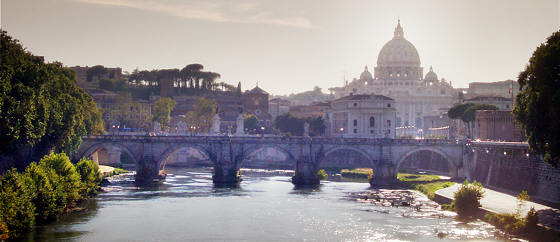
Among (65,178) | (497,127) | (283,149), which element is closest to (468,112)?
(497,127)

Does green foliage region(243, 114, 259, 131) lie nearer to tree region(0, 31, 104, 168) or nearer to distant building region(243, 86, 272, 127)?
distant building region(243, 86, 272, 127)

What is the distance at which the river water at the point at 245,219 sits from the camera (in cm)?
5572

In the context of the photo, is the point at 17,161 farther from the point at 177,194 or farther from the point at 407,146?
the point at 407,146

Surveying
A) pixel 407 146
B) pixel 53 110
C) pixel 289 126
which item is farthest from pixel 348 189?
pixel 289 126

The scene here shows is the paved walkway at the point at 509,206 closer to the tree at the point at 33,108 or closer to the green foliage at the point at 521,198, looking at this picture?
the green foliage at the point at 521,198

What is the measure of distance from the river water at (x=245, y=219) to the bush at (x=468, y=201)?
50.0 inches

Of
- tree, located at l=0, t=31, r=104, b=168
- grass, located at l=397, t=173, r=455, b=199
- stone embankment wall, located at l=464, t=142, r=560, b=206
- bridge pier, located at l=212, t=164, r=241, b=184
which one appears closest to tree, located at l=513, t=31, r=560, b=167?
stone embankment wall, located at l=464, t=142, r=560, b=206

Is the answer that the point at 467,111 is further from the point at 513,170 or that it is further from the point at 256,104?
the point at 256,104

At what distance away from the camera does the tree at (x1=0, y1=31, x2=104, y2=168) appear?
62.8 m

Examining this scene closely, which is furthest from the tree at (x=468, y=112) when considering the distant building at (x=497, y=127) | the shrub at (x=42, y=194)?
the shrub at (x=42, y=194)

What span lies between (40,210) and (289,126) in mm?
104676

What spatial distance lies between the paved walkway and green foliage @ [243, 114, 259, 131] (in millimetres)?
88904

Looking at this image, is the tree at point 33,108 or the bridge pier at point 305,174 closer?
the tree at point 33,108

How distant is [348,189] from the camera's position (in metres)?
87.4
